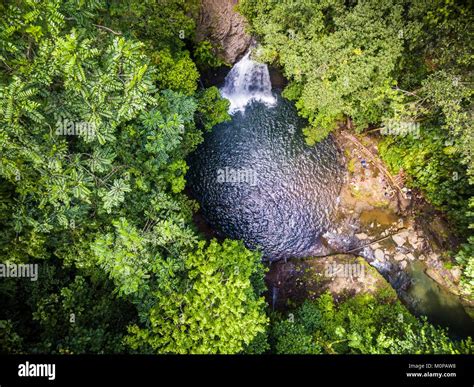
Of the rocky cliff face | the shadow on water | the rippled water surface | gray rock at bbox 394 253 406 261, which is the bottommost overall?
the shadow on water

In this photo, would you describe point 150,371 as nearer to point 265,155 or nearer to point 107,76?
point 107,76

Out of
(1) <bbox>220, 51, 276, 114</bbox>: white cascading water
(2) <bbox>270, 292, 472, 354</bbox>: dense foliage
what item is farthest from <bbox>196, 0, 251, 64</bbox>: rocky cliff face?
(2) <bbox>270, 292, 472, 354</bbox>: dense foliage

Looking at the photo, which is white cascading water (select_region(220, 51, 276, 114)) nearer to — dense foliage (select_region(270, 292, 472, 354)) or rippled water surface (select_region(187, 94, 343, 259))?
rippled water surface (select_region(187, 94, 343, 259))

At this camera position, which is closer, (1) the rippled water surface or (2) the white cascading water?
(1) the rippled water surface

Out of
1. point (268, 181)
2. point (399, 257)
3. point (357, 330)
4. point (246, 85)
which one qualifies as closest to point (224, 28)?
point (246, 85)

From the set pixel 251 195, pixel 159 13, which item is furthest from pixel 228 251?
pixel 159 13
